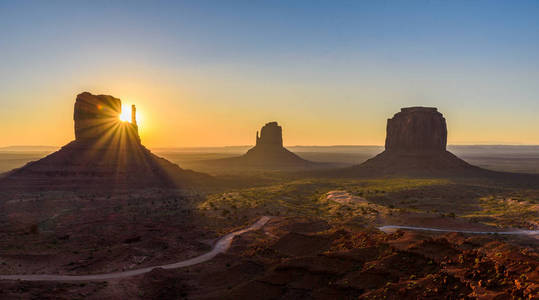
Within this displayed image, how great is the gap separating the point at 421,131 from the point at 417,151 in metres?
7.31

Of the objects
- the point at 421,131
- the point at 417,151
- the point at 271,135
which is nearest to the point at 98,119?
the point at 417,151

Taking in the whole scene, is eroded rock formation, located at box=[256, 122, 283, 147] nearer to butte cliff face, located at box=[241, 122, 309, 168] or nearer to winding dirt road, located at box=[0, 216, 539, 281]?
butte cliff face, located at box=[241, 122, 309, 168]

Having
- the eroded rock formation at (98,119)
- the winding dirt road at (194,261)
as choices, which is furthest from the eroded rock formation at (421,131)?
the eroded rock formation at (98,119)

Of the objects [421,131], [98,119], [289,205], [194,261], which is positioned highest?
[98,119]

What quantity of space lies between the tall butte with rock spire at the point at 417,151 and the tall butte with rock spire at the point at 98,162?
69466 mm

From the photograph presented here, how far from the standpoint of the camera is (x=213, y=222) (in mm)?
46281

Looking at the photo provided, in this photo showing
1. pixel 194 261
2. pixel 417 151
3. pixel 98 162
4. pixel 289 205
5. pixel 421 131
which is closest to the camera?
pixel 194 261

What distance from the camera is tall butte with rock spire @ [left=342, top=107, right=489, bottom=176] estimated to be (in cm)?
11144

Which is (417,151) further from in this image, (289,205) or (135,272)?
(135,272)

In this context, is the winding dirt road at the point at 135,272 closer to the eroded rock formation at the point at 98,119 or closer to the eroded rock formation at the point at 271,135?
the eroded rock formation at the point at 98,119

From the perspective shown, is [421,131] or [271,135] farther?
[271,135]

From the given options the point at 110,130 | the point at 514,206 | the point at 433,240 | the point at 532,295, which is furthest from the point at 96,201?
the point at 514,206

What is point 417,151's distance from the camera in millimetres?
118812

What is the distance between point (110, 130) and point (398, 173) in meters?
88.4
